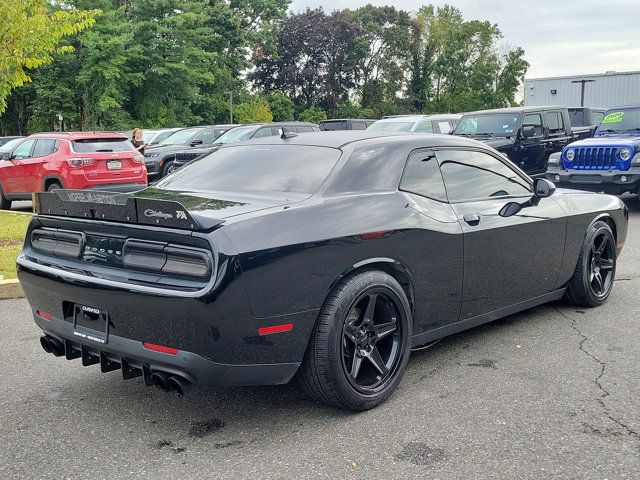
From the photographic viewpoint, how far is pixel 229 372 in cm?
328

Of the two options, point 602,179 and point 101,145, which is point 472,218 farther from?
point 101,145

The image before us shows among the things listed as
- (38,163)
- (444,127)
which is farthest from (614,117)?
(38,163)

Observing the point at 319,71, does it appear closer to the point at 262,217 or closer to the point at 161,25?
the point at 161,25

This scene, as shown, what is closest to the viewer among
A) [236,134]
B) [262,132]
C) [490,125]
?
[490,125]

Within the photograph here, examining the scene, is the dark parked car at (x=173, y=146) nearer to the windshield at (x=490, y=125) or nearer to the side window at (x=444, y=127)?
the side window at (x=444, y=127)

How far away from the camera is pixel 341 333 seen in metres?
3.57

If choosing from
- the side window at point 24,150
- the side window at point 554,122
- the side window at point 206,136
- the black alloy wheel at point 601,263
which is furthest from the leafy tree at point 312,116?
the black alloy wheel at point 601,263

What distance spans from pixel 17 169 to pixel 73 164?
1.73 meters

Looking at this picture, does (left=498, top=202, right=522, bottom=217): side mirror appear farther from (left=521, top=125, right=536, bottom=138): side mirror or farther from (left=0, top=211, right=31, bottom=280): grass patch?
(left=521, top=125, right=536, bottom=138): side mirror

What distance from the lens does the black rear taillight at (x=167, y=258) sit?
3219 mm

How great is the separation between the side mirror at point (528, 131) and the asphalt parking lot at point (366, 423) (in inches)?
391

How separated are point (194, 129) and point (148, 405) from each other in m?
16.4

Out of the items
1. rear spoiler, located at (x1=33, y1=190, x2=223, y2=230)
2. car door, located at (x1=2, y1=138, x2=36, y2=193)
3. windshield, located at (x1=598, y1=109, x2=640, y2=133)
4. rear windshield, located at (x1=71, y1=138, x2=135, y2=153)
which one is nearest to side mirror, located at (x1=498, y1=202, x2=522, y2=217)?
rear spoiler, located at (x1=33, y1=190, x2=223, y2=230)

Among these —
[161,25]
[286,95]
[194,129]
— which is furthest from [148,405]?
[286,95]
